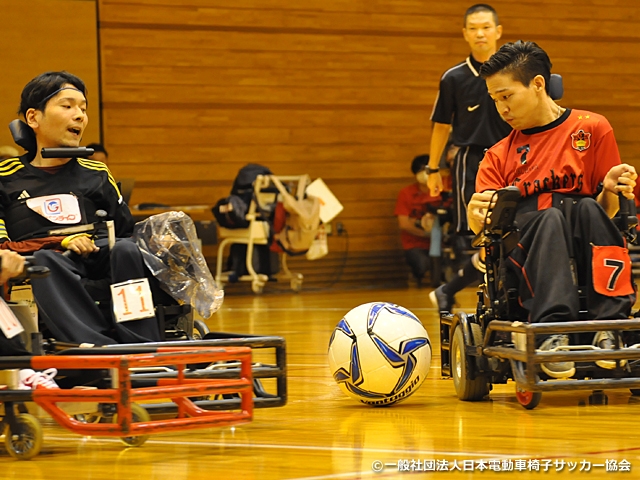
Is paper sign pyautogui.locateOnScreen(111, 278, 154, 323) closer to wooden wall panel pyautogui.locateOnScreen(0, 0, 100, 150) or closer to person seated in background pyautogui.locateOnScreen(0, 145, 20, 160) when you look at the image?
person seated in background pyautogui.locateOnScreen(0, 145, 20, 160)

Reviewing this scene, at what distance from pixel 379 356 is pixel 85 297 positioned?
996mm

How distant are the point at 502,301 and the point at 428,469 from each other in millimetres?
1193

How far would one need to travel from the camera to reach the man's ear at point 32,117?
3.93m

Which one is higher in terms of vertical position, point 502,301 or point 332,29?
point 332,29

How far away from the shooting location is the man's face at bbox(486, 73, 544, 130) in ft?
13.0

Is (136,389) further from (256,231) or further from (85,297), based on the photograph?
(256,231)

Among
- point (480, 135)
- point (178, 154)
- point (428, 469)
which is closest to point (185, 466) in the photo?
point (428, 469)

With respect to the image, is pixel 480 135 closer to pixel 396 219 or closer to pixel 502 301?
pixel 502 301

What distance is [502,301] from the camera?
377 centimetres

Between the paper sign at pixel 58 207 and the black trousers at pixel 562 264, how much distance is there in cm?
149

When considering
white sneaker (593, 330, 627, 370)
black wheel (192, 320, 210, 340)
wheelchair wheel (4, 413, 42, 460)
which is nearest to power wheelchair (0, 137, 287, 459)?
wheelchair wheel (4, 413, 42, 460)

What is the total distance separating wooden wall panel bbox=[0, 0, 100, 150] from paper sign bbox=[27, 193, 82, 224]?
21.9 feet

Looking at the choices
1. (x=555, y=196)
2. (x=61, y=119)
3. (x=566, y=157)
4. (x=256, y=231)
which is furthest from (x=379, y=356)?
(x=256, y=231)

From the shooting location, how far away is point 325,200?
35.4 feet
